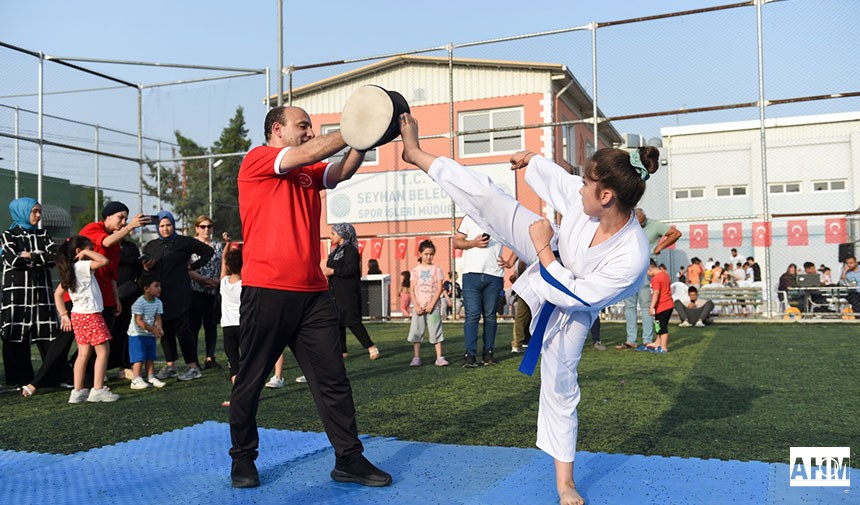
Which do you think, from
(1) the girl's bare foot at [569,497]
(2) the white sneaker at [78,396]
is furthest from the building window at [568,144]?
(1) the girl's bare foot at [569,497]

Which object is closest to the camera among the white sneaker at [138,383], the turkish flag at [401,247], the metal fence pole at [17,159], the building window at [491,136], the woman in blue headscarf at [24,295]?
the woman in blue headscarf at [24,295]

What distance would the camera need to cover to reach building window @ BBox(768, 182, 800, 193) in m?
25.4

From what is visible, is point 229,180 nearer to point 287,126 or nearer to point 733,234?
point 733,234

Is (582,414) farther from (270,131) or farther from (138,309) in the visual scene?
(138,309)

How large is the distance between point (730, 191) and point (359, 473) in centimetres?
2662

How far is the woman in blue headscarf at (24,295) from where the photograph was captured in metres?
6.80

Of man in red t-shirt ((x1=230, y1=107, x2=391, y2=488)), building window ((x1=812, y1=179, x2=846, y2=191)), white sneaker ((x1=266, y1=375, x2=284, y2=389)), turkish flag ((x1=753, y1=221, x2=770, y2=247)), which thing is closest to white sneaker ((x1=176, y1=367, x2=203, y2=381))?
white sneaker ((x1=266, y1=375, x2=284, y2=389))

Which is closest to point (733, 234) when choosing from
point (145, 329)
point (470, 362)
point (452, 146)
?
point (452, 146)

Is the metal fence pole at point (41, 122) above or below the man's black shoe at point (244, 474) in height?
above

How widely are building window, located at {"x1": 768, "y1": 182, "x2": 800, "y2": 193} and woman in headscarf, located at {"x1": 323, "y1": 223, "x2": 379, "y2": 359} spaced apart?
2210cm

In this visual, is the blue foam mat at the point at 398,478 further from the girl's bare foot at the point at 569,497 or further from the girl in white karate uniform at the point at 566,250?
the girl in white karate uniform at the point at 566,250

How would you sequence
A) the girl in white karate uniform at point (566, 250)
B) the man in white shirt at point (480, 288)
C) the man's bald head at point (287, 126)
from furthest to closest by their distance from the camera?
the man in white shirt at point (480, 288)
the man's bald head at point (287, 126)
the girl in white karate uniform at point (566, 250)

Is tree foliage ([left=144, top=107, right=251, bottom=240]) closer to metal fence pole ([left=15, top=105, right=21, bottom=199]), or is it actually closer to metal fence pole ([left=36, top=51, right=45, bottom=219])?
metal fence pole ([left=15, top=105, right=21, bottom=199])

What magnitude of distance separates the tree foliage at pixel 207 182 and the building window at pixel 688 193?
68.0ft
